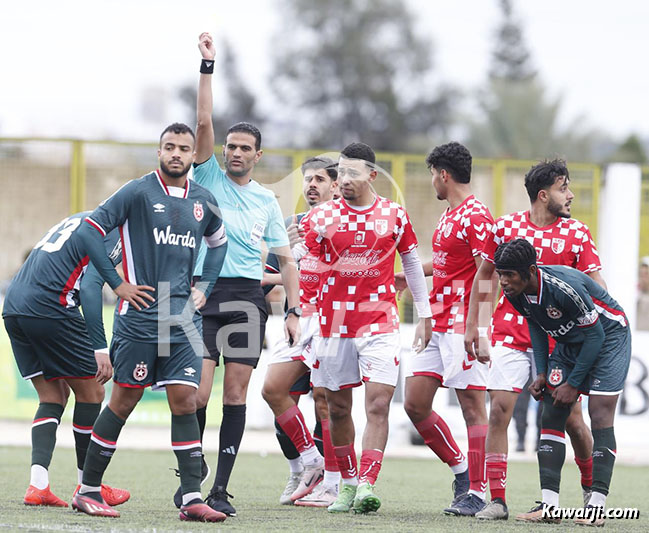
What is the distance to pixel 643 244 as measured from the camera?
14992 millimetres

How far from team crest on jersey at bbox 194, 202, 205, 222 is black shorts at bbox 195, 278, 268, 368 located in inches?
37.2

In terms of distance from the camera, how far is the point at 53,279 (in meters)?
7.26

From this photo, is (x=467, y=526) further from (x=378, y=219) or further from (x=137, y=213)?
(x=137, y=213)

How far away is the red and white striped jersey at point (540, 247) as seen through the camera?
24.3 feet

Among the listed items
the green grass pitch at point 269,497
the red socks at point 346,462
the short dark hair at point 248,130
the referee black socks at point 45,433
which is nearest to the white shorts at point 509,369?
the green grass pitch at point 269,497

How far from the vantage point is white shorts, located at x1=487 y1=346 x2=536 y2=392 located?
7395 millimetres

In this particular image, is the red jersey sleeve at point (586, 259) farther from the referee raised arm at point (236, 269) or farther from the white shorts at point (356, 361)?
the referee raised arm at point (236, 269)

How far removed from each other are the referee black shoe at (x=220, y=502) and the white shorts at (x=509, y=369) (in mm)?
1928

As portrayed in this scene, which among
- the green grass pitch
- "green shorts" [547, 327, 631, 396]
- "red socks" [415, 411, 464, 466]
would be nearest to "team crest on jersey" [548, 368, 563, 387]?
"green shorts" [547, 327, 631, 396]

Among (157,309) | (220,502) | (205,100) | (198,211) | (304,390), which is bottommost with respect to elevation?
(220,502)

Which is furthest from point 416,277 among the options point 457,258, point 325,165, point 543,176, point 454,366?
point 325,165

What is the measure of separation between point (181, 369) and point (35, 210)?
10.2 meters

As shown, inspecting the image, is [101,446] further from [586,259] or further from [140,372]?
[586,259]

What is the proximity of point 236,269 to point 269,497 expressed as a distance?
6.57 ft
